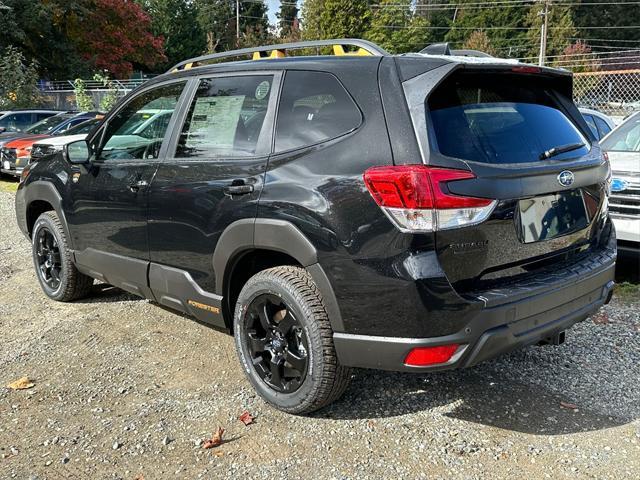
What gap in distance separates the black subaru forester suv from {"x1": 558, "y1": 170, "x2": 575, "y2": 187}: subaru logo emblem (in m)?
0.01

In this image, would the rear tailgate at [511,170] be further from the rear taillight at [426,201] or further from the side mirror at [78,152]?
the side mirror at [78,152]

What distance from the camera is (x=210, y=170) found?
335 centimetres

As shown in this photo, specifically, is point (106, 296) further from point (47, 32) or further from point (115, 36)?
point (115, 36)

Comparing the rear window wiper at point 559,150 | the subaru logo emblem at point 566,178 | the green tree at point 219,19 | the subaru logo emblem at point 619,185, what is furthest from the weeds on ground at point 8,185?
the green tree at point 219,19

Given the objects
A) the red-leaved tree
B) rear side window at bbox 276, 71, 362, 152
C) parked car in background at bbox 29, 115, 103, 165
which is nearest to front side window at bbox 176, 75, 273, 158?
rear side window at bbox 276, 71, 362, 152

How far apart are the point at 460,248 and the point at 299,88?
1.24 meters

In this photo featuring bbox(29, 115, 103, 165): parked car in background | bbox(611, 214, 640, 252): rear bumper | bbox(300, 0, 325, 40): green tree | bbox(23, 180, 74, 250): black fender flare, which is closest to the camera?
bbox(23, 180, 74, 250): black fender flare

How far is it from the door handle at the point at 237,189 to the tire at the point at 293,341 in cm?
43

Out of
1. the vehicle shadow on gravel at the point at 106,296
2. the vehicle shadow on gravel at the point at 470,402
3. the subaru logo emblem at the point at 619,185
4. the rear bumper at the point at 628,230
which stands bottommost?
the vehicle shadow on gravel at the point at 470,402

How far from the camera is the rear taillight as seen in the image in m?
2.51

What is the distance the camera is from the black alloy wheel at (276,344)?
3.08 m

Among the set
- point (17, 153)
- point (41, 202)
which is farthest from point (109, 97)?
point (41, 202)

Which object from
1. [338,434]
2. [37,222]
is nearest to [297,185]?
[338,434]

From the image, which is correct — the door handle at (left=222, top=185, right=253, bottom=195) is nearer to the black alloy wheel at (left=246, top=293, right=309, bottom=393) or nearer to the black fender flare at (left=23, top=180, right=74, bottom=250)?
the black alloy wheel at (left=246, top=293, right=309, bottom=393)
